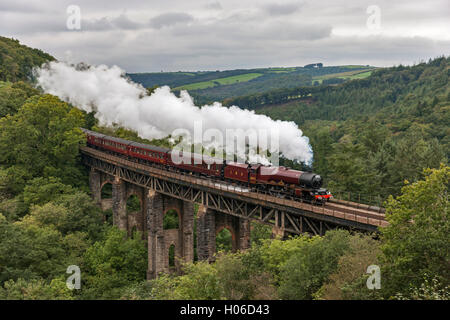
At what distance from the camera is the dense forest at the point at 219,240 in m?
21.5

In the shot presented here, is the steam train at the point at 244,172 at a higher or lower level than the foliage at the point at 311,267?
higher

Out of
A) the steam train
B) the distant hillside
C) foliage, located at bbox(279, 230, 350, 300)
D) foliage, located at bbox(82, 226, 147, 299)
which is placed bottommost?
foliage, located at bbox(82, 226, 147, 299)

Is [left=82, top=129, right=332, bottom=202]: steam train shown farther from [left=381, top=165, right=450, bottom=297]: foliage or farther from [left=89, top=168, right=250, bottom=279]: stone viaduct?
[left=381, top=165, right=450, bottom=297]: foliage

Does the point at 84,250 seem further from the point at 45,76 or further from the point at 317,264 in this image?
the point at 45,76

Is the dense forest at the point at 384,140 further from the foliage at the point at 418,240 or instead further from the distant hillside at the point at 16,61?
the distant hillside at the point at 16,61

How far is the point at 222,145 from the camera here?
45812 mm

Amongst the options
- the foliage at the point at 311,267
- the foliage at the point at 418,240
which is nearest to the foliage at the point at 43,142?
the foliage at the point at 311,267

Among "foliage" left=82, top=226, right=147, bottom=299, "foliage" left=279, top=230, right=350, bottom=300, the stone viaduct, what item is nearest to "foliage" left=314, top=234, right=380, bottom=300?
"foliage" left=279, top=230, right=350, bottom=300

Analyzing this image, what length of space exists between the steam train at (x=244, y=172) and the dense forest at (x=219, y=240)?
465cm

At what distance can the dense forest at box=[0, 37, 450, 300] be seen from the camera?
70.6ft

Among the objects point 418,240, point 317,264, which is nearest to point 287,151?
point 317,264

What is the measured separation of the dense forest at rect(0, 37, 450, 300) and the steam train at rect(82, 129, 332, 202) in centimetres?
465

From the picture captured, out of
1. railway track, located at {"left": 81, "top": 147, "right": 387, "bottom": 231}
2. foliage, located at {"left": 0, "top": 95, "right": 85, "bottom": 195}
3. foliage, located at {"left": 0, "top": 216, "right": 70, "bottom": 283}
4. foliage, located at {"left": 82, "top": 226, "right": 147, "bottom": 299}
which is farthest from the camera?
foliage, located at {"left": 0, "top": 95, "right": 85, "bottom": 195}

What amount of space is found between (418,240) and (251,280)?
9.33 m
